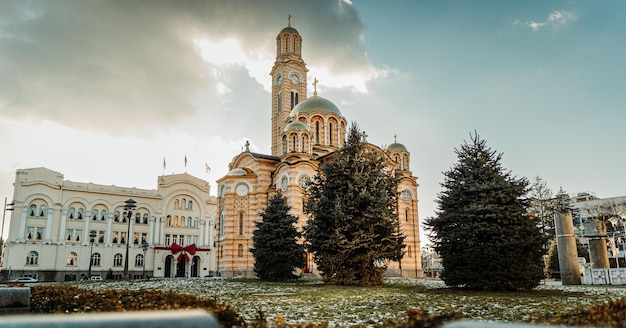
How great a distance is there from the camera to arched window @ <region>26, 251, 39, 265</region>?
44.4 m

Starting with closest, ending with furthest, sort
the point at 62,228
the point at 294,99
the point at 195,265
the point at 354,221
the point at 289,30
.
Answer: the point at 354,221 → the point at 62,228 → the point at 294,99 → the point at 289,30 → the point at 195,265

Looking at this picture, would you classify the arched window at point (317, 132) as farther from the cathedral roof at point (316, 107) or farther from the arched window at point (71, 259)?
the arched window at point (71, 259)

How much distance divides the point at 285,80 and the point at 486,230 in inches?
1406

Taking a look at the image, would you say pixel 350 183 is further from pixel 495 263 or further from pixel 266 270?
pixel 266 270

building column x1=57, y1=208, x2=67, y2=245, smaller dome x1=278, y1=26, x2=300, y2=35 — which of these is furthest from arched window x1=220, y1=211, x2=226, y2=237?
smaller dome x1=278, y1=26, x2=300, y2=35

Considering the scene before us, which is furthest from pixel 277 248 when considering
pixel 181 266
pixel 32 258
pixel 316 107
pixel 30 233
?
pixel 30 233

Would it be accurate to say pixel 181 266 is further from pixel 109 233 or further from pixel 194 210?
pixel 109 233

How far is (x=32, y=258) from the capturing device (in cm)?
4469

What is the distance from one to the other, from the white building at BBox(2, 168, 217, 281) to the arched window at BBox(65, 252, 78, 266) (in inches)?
3.8

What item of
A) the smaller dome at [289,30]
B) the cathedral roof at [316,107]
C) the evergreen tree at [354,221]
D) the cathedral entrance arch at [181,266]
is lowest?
the cathedral entrance arch at [181,266]

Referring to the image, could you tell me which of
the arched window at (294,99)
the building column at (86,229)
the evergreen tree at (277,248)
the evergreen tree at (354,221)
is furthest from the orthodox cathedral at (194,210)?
the evergreen tree at (354,221)

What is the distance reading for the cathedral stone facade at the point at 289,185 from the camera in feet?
118

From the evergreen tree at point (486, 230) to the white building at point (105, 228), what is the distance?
3384 cm

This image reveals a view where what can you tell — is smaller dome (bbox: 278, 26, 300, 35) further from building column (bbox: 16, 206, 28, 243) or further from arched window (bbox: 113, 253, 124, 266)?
building column (bbox: 16, 206, 28, 243)
